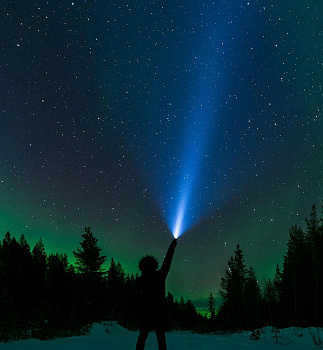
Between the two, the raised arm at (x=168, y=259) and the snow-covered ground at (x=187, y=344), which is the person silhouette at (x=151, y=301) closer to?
the raised arm at (x=168, y=259)

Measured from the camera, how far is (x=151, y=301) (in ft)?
14.0

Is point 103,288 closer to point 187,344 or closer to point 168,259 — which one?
point 187,344

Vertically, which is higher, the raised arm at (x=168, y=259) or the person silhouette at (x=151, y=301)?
the raised arm at (x=168, y=259)

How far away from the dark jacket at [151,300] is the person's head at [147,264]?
0.05 m

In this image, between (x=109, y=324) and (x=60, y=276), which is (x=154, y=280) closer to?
(x=109, y=324)

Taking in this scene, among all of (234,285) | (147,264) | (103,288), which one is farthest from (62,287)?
(147,264)

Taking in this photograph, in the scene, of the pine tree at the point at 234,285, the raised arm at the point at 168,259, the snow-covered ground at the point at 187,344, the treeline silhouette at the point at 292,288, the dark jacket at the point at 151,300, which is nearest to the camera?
the dark jacket at the point at 151,300

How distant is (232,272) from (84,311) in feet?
79.0

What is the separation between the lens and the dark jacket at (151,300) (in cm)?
427

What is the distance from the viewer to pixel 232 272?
47.2 meters

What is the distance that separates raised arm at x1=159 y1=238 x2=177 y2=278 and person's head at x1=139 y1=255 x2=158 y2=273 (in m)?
0.13

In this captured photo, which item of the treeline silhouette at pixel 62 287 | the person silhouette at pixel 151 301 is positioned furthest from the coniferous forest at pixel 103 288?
the person silhouette at pixel 151 301

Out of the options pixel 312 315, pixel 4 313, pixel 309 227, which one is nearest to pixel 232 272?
pixel 309 227

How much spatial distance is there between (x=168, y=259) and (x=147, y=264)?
1.06 ft
